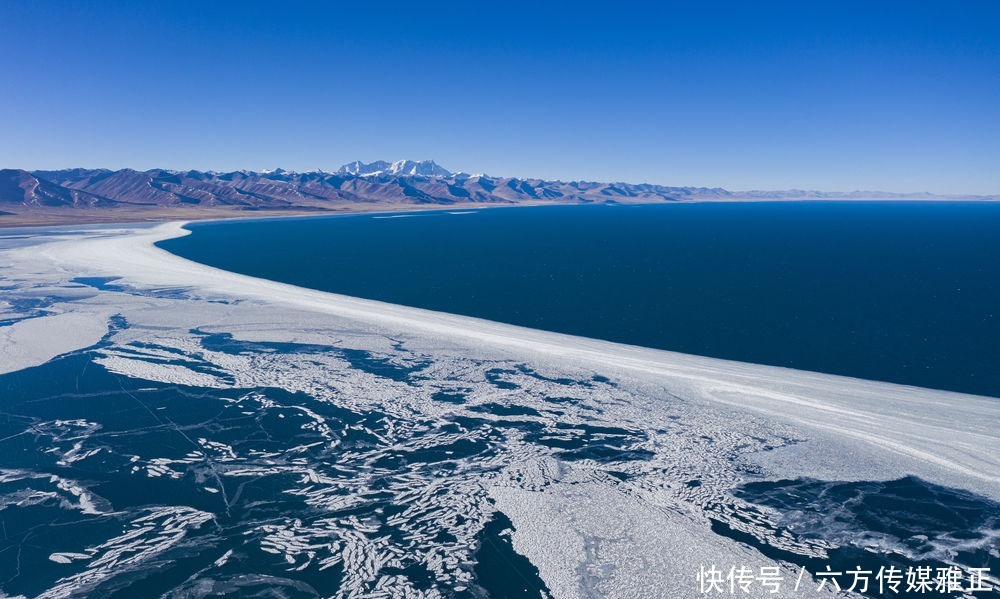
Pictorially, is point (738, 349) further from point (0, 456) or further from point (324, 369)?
point (0, 456)

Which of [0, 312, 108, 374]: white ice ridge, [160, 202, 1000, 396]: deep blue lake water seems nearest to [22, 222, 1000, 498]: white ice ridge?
[160, 202, 1000, 396]: deep blue lake water

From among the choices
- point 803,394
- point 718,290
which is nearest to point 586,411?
point 803,394

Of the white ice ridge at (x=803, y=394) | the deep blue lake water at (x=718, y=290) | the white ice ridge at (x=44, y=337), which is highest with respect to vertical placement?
the deep blue lake water at (x=718, y=290)

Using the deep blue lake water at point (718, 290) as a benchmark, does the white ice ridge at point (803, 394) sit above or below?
below

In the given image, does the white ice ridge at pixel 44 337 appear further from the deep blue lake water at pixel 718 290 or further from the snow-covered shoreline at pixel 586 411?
the deep blue lake water at pixel 718 290

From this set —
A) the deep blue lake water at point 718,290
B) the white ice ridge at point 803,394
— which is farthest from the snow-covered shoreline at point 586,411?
the deep blue lake water at point 718,290

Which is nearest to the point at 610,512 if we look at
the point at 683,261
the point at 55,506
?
the point at 55,506
